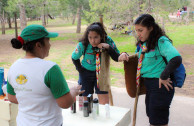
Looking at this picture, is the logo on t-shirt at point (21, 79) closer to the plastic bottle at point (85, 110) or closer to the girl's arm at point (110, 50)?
the plastic bottle at point (85, 110)

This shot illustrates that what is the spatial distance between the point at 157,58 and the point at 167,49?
0.18m

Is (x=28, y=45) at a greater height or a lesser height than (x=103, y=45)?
greater

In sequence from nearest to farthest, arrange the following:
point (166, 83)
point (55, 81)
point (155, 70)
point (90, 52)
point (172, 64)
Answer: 1. point (55, 81)
2. point (172, 64)
3. point (166, 83)
4. point (155, 70)
5. point (90, 52)

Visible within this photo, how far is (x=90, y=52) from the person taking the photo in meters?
2.99

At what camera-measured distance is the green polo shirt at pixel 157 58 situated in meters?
2.19

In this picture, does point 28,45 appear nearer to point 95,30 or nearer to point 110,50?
point 95,30

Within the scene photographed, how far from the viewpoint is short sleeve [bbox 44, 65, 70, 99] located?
4.83ft

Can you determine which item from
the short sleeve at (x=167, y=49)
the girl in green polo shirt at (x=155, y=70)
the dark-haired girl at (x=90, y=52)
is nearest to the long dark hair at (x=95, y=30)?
the dark-haired girl at (x=90, y=52)

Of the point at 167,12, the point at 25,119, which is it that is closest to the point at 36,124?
the point at 25,119

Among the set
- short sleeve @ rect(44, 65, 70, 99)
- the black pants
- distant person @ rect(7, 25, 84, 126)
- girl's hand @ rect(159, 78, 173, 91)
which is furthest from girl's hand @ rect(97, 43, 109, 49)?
short sleeve @ rect(44, 65, 70, 99)

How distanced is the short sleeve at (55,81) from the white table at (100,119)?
907 millimetres

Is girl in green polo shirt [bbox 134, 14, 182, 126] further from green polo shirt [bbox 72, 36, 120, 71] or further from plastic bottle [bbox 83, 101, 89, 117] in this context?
green polo shirt [bbox 72, 36, 120, 71]

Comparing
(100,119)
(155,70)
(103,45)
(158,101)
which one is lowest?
(100,119)

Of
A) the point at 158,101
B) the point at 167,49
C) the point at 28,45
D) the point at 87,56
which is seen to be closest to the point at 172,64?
the point at 167,49
